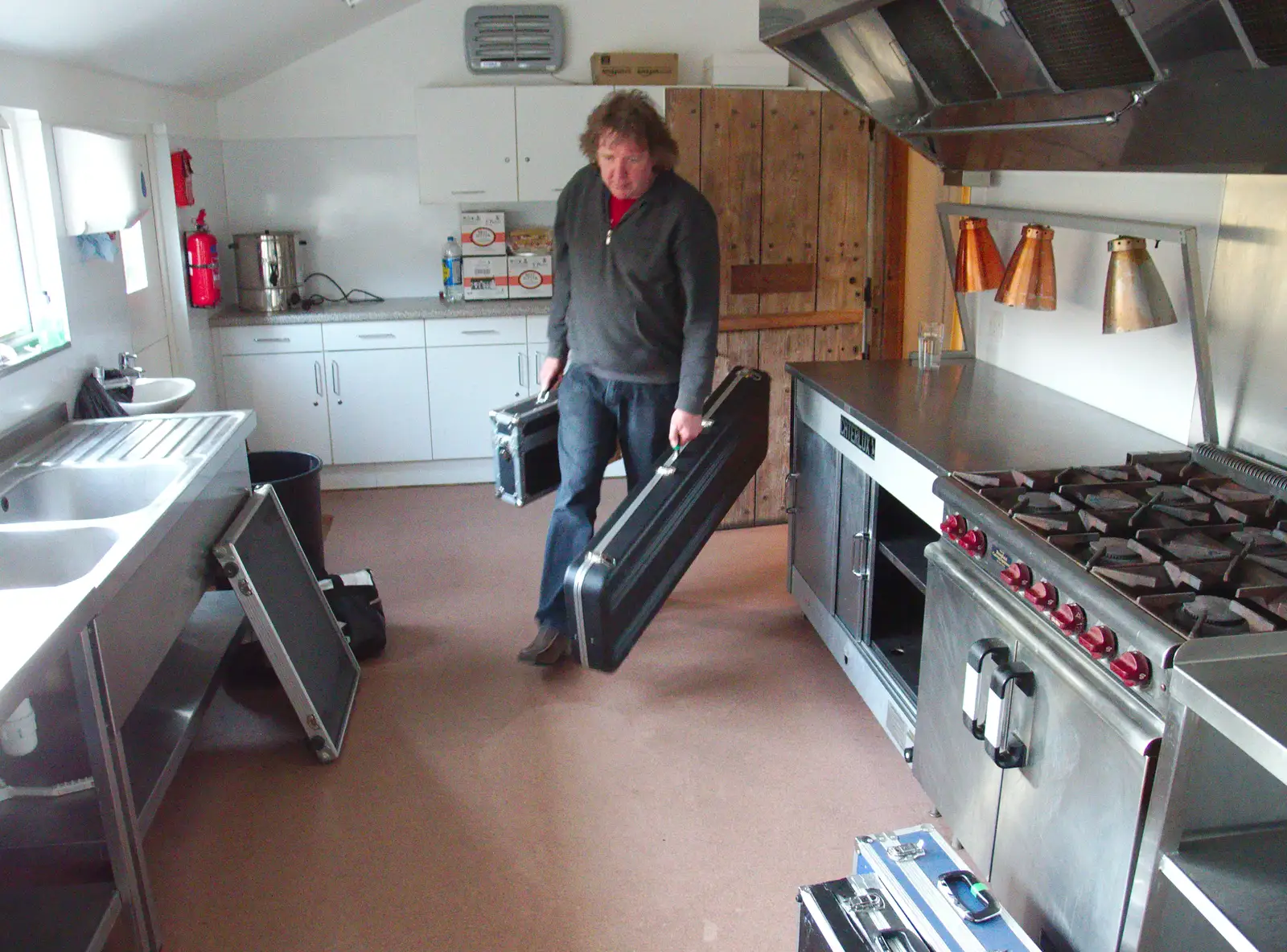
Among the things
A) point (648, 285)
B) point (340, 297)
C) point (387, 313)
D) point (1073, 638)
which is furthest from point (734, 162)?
point (1073, 638)

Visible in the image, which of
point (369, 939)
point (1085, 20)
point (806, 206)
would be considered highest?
point (1085, 20)

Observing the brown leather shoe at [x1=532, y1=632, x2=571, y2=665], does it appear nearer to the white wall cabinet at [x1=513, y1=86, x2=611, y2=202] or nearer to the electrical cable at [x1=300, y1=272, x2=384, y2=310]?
the white wall cabinet at [x1=513, y1=86, x2=611, y2=202]

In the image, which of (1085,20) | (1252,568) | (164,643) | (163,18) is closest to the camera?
(1252,568)

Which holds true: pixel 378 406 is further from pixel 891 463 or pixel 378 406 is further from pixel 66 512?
pixel 891 463

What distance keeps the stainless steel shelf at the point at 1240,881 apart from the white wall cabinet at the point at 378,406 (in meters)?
3.94

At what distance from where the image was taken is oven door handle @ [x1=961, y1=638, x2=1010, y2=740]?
1.87 metres

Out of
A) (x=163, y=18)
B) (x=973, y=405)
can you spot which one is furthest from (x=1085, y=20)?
(x=163, y=18)

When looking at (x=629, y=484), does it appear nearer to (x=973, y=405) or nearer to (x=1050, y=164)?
(x=973, y=405)

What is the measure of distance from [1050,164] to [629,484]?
144 cm

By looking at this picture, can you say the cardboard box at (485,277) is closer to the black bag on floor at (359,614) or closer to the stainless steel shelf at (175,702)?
the black bag on floor at (359,614)

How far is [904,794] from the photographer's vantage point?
254cm

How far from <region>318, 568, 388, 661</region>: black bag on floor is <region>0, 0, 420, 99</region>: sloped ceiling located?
1637 millimetres

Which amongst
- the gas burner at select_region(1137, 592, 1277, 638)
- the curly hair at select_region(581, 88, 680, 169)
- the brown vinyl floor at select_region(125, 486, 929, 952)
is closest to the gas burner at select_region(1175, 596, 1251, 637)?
the gas burner at select_region(1137, 592, 1277, 638)

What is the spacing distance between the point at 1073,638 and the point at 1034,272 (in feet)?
4.23
